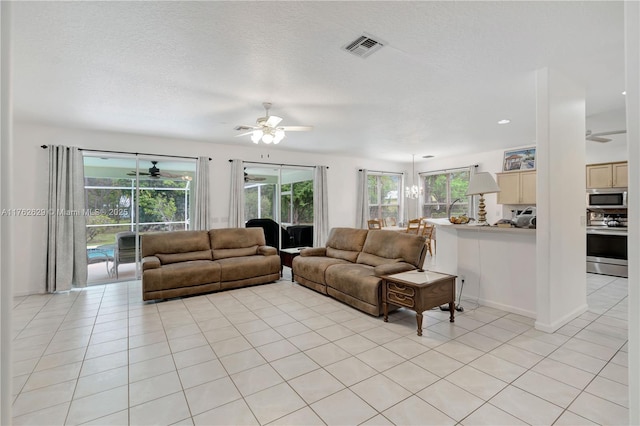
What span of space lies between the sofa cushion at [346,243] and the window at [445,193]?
3836mm

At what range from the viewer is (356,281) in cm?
376

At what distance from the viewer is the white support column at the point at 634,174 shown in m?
1.06

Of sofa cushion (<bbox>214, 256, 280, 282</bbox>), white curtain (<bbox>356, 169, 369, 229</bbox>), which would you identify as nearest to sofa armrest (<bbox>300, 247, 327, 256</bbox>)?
sofa cushion (<bbox>214, 256, 280, 282</bbox>)

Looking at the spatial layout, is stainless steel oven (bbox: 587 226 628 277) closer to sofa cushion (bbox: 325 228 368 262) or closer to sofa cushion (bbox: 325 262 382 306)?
sofa cushion (bbox: 325 228 368 262)

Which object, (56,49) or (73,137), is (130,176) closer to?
(73,137)

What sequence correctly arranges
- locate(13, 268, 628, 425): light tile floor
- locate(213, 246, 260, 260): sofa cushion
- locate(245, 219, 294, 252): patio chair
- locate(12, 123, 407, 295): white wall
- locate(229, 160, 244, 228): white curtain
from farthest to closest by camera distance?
locate(245, 219, 294, 252): patio chair < locate(229, 160, 244, 228): white curtain < locate(213, 246, 260, 260): sofa cushion < locate(12, 123, 407, 295): white wall < locate(13, 268, 628, 425): light tile floor

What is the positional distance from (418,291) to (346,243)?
84.2 inches

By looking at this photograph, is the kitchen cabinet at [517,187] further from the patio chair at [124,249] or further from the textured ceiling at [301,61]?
the patio chair at [124,249]

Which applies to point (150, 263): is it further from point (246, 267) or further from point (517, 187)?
point (517, 187)

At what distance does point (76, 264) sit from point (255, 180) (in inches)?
140

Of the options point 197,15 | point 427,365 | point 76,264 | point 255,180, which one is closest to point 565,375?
point 427,365

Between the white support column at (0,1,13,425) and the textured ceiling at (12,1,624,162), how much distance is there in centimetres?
74

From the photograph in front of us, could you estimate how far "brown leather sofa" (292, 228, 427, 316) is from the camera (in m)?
3.65

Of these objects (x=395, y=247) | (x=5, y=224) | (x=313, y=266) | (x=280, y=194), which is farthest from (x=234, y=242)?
(x=5, y=224)
